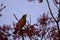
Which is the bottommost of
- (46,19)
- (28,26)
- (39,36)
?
(39,36)

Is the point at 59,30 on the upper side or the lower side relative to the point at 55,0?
lower

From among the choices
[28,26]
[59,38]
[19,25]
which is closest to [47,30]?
[59,38]

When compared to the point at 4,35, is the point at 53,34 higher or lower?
lower

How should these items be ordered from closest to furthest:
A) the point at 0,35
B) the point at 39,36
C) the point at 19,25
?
the point at 19,25 < the point at 0,35 < the point at 39,36

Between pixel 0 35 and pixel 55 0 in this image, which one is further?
pixel 55 0

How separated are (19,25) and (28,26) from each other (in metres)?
0.17

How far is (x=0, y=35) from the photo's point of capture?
35.3 inches

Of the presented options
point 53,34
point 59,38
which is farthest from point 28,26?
point 53,34

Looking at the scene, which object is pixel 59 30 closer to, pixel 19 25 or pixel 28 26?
pixel 28 26

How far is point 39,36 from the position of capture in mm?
1306

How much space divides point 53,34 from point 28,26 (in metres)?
0.41

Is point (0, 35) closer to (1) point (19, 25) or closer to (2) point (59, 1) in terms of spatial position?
(1) point (19, 25)

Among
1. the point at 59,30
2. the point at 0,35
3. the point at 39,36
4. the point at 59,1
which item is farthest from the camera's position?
the point at 39,36

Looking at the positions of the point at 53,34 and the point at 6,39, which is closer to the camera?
the point at 6,39
